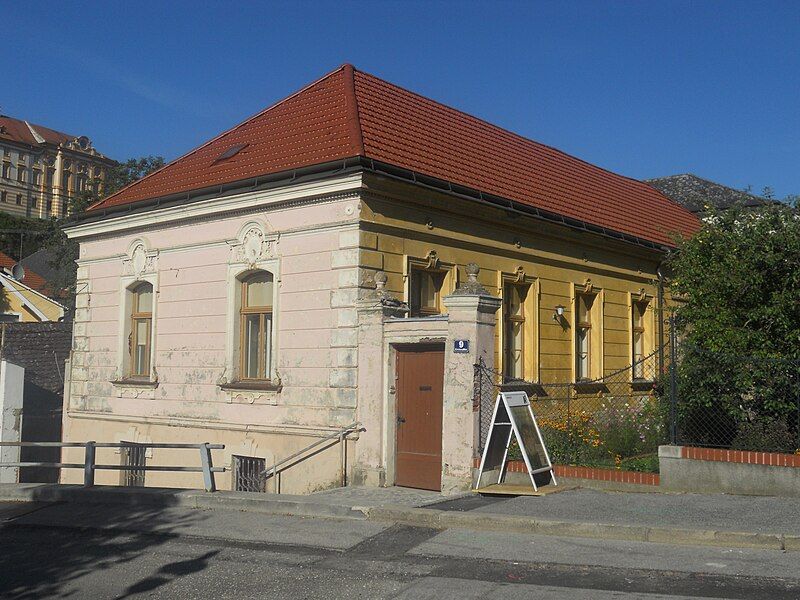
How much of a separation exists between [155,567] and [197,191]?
29.9 feet

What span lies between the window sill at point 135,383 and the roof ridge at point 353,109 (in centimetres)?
646

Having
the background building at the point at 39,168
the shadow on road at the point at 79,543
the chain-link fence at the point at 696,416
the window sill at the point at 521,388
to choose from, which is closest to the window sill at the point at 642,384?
the window sill at the point at 521,388

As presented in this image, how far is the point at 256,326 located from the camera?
16.0 meters

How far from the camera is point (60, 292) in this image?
46.6m

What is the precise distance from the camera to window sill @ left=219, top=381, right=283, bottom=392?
49.9ft

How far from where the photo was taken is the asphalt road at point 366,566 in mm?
7441

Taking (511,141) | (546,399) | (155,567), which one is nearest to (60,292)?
(511,141)

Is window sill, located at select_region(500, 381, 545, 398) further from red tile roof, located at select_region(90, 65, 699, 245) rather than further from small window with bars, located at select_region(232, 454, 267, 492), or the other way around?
small window with bars, located at select_region(232, 454, 267, 492)

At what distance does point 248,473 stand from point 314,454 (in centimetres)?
205

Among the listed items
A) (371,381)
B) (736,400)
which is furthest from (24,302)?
(736,400)

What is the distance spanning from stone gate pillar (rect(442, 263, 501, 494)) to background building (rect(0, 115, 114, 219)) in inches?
4034

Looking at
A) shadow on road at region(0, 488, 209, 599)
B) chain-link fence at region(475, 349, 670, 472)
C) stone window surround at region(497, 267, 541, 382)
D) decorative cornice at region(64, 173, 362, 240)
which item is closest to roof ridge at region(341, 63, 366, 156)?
decorative cornice at region(64, 173, 362, 240)

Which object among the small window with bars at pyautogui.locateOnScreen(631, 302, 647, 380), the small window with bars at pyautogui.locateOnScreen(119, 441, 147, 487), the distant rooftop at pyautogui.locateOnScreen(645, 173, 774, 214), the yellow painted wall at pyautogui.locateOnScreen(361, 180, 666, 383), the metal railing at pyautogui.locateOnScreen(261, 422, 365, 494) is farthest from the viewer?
the distant rooftop at pyautogui.locateOnScreen(645, 173, 774, 214)

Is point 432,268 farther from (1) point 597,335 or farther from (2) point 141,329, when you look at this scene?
(2) point 141,329
